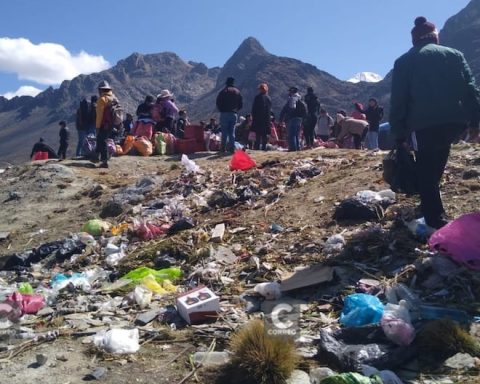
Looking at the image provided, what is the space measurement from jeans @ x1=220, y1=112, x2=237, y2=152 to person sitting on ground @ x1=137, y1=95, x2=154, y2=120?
226cm

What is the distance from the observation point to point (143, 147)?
1238 cm

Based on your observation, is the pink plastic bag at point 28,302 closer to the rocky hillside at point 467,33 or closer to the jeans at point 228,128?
the jeans at point 228,128

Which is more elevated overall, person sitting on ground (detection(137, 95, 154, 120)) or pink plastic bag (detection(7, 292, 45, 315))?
person sitting on ground (detection(137, 95, 154, 120))

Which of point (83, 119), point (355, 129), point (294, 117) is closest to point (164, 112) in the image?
point (83, 119)

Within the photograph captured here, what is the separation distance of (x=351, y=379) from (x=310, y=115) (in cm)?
1139

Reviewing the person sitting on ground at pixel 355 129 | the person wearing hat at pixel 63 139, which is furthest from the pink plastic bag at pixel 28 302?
the person wearing hat at pixel 63 139

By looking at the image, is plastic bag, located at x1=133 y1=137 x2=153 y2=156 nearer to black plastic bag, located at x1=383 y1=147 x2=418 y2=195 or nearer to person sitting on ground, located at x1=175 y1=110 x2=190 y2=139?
person sitting on ground, located at x1=175 y1=110 x2=190 y2=139

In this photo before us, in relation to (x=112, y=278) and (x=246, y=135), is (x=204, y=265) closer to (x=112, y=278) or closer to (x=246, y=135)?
(x=112, y=278)

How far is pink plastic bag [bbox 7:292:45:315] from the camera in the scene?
14.5ft

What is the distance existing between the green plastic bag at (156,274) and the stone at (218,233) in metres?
0.76

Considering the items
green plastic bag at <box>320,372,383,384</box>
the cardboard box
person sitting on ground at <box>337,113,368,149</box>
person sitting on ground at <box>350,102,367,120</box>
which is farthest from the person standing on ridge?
green plastic bag at <box>320,372,383,384</box>

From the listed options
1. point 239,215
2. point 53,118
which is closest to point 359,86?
point 239,215

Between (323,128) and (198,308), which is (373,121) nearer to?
(323,128)

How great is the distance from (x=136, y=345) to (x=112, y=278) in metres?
2.17
